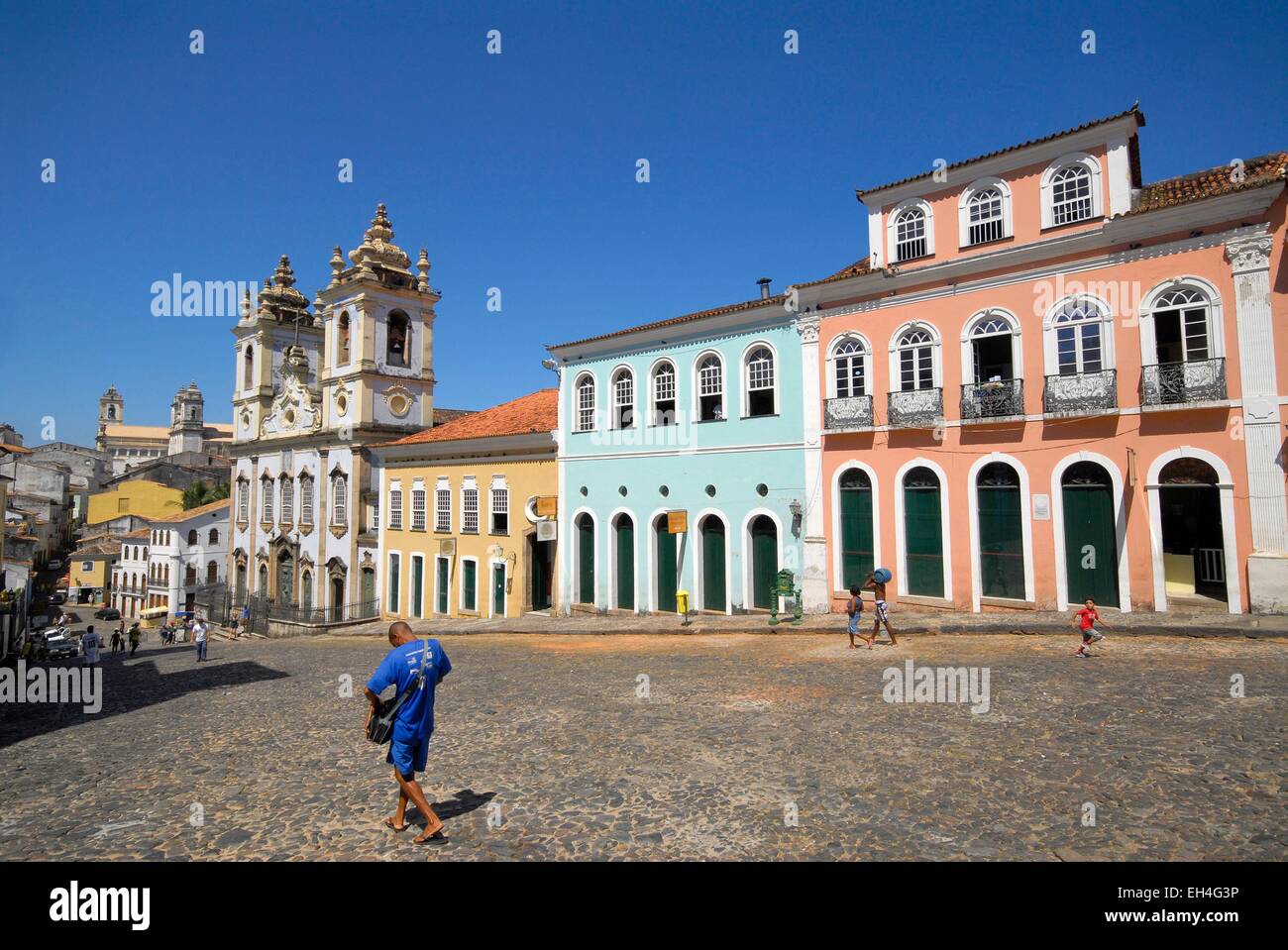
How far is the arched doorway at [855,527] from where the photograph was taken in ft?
56.4

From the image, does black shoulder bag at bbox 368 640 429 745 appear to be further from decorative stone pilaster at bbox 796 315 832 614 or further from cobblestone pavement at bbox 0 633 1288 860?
decorative stone pilaster at bbox 796 315 832 614

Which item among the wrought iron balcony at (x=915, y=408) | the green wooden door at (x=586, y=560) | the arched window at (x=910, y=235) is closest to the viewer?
the wrought iron balcony at (x=915, y=408)

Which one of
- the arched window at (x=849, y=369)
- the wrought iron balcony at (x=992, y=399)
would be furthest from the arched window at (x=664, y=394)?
the wrought iron balcony at (x=992, y=399)

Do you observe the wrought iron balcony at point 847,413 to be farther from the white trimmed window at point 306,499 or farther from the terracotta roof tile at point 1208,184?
the white trimmed window at point 306,499

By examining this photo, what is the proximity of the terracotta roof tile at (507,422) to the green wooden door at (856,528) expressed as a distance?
10.6 meters

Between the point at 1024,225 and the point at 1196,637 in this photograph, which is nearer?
the point at 1196,637

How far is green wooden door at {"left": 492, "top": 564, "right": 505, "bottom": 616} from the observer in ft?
83.6

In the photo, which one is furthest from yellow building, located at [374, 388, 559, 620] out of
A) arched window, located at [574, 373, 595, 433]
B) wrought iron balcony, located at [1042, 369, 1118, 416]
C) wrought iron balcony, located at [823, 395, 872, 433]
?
wrought iron balcony, located at [1042, 369, 1118, 416]

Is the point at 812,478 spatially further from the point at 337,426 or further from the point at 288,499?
the point at 288,499

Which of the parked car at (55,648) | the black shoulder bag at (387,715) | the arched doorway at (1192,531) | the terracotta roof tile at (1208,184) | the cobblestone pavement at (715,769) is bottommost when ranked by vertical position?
the parked car at (55,648)

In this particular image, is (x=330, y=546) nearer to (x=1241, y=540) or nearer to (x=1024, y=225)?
(x=1024, y=225)
